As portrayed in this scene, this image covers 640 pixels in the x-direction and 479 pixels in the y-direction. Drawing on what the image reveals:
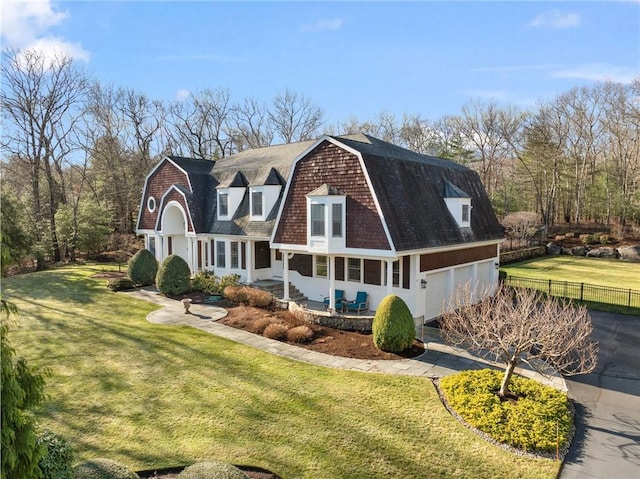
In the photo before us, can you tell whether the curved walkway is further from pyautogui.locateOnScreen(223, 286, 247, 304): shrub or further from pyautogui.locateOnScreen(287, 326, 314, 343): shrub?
pyautogui.locateOnScreen(223, 286, 247, 304): shrub

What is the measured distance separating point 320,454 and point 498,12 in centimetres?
1066

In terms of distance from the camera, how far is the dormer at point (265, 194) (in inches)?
767

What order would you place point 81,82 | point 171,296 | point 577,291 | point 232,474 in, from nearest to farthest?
point 232,474 → point 171,296 → point 577,291 → point 81,82

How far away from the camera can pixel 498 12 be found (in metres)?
9.71

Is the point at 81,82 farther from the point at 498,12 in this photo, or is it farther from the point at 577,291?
the point at 577,291

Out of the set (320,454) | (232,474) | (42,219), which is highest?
(42,219)

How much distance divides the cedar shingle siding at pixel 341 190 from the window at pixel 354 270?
1794mm

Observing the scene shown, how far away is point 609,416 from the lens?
8.82m

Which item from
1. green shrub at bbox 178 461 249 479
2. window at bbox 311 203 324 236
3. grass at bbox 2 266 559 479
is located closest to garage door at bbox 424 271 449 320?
window at bbox 311 203 324 236

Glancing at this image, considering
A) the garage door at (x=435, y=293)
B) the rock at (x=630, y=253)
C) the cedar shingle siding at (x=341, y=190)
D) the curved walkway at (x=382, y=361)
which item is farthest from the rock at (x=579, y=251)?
the cedar shingle siding at (x=341, y=190)

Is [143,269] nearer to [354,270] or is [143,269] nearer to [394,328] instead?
[354,270]

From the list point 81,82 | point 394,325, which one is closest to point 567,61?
point 394,325

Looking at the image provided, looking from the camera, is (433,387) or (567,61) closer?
(433,387)

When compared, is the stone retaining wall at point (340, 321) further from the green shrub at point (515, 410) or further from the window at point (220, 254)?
the window at point (220, 254)
